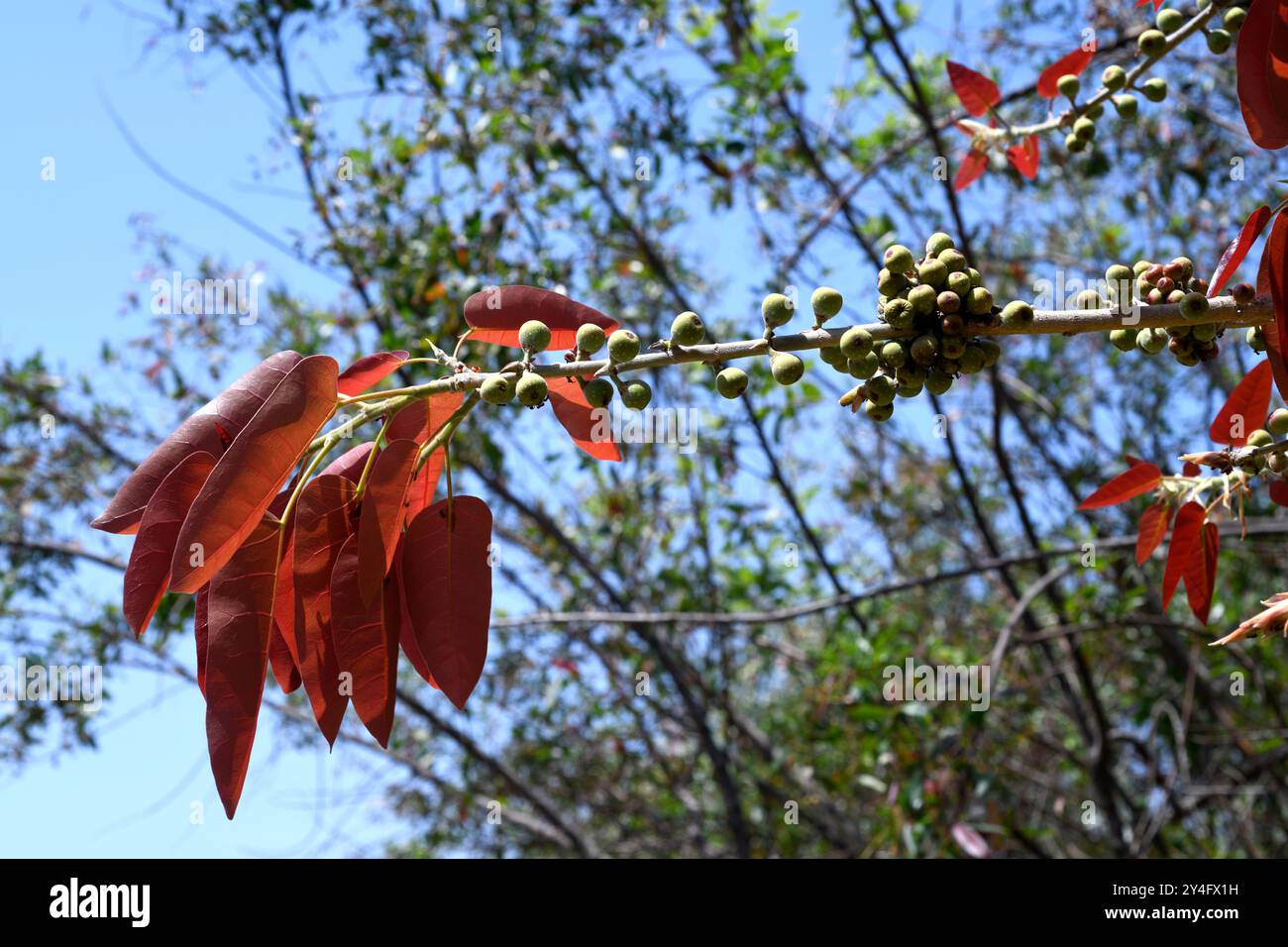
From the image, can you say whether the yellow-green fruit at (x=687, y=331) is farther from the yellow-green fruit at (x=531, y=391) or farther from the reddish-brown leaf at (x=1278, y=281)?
the reddish-brown leaf at (x=1278, y=281)

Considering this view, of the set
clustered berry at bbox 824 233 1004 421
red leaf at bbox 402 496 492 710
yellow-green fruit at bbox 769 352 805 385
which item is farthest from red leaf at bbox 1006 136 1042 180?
red leaf at bbox 402 496 492 710

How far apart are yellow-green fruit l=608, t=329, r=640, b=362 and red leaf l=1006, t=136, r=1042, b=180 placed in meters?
0.89

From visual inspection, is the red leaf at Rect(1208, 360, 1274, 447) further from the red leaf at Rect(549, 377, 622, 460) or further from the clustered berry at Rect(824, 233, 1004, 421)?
the red leaf at Rect(549, 377, 622, 460)

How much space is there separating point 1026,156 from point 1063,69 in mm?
117

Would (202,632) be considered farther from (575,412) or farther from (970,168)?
(970,168)

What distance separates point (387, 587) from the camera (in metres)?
0.88

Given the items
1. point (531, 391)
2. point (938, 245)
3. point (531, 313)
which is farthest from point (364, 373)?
point (938, 245)

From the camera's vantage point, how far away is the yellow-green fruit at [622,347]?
80 cm

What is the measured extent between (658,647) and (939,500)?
6.59ft

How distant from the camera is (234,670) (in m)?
0.80

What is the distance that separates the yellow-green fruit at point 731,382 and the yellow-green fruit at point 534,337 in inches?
5.4

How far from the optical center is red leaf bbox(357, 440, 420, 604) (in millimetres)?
821

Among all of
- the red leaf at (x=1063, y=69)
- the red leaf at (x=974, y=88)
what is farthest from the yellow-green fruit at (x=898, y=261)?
the red leaf at (x=974, y=88)
